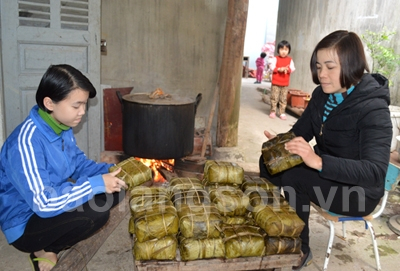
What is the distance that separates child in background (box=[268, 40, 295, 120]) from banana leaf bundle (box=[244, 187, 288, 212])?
640cm

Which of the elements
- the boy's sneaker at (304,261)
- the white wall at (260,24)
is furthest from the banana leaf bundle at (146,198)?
the white wall at (260,24)

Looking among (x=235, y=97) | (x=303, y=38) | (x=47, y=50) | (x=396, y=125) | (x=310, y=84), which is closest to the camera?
(x=47, y=50)

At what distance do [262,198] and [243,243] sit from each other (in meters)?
0.40

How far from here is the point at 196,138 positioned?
5008 millimetres

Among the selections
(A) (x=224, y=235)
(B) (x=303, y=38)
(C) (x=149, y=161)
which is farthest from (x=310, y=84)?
(A) (x=224, y=235)

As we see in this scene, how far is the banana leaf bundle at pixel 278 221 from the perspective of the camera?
2252 millimetres

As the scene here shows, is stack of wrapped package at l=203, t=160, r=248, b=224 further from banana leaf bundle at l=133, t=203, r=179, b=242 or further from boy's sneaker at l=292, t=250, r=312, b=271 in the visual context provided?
boy's sneaker at l=292, t=250, r=312, b=271

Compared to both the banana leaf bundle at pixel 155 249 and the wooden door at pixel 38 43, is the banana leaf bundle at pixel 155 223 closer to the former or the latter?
the banana leaf bundle at pixel 155 249

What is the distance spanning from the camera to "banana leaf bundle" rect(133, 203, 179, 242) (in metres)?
2.11

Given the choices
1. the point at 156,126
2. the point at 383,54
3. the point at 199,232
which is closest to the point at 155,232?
the point at 199,232

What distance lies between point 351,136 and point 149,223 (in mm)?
1529

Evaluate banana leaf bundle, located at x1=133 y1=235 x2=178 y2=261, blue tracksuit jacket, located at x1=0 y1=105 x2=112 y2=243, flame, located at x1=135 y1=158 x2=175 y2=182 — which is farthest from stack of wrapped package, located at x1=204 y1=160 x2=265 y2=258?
flame, located at x1=135 y1=158 x2=175 y2=182

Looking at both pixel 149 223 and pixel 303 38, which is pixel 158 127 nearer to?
pixel 149 223

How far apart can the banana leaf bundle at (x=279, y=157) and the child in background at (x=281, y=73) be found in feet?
20.3
